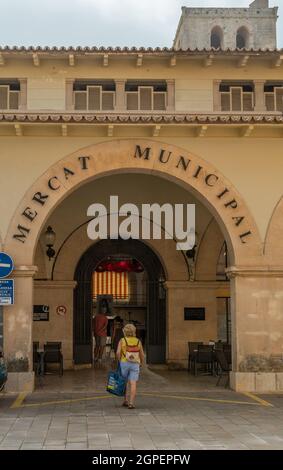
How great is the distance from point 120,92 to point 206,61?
234 cm

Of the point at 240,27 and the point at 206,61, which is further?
the point at 240,27

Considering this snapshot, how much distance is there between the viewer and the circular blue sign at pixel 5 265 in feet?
48.6

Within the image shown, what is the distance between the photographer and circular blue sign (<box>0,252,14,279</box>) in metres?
14.8

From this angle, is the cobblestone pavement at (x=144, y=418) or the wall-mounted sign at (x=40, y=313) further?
the wall-mounted sign at (x=40, y=313)

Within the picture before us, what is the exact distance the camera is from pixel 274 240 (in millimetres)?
15820

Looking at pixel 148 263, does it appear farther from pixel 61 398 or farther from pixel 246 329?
pixel 61 398

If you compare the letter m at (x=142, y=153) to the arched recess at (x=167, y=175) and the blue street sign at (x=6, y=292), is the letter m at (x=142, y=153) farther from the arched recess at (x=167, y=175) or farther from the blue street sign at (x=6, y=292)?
the blue street sign at (x=6, y=292)

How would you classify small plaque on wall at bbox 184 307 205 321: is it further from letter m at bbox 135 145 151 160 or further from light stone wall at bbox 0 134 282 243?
letter m at bbox 135 145 151 160

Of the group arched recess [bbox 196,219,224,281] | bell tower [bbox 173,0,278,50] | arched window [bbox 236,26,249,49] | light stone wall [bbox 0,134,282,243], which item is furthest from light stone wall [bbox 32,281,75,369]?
arched window [bbox 236,26,249,49]

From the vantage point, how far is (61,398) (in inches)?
559

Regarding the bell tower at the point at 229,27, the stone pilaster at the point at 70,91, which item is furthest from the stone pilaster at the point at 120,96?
the bell tower at the point at 229,27

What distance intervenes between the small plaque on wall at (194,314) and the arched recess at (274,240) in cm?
526

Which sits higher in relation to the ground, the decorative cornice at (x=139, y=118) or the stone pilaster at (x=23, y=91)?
the stone pilaster at (x=23, y=91)
